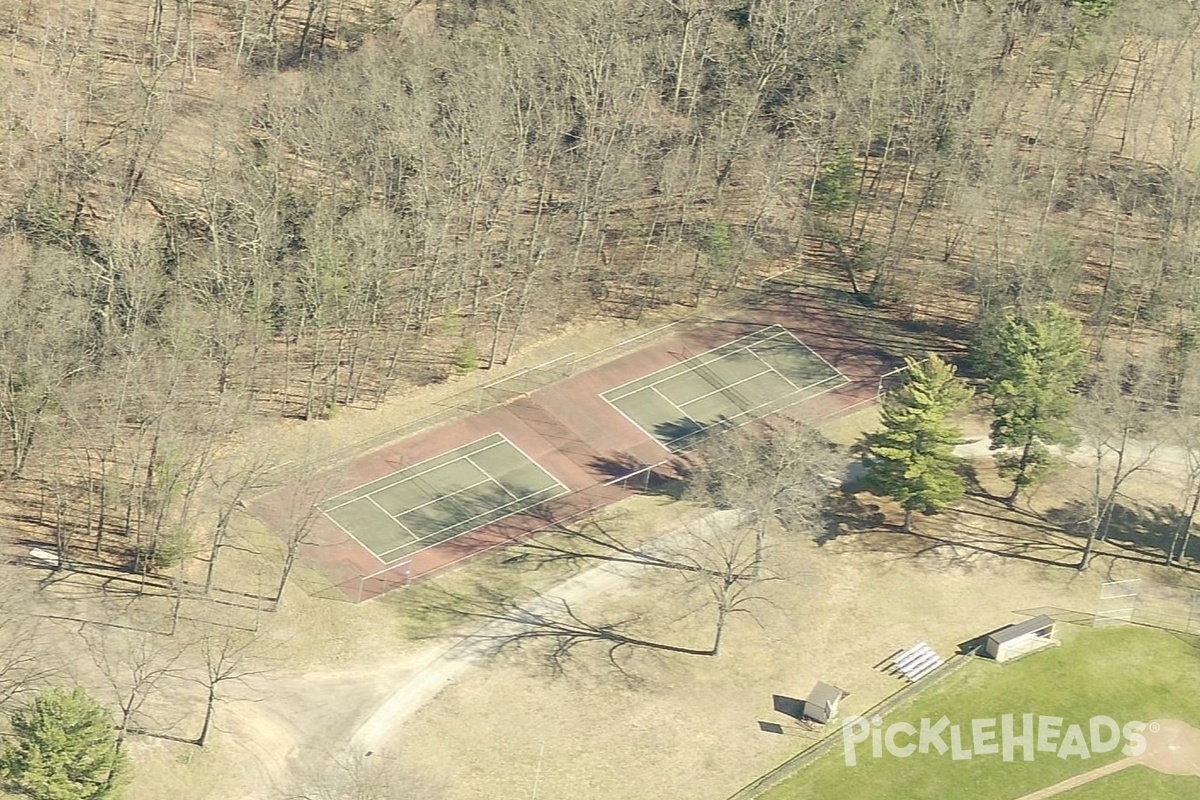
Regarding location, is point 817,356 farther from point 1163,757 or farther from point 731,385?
point 1163,757

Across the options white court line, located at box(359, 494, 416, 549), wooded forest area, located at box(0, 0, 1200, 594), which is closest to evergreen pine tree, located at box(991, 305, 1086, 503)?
wooded forest area, located at box(0, 0, 1200, 594)

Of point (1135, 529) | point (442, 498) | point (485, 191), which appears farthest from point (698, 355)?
point (1135, 529)

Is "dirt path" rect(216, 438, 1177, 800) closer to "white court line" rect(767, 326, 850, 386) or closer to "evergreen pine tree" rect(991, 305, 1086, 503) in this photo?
"evergreen pine tree" rect(991, 305, 1086, 503)

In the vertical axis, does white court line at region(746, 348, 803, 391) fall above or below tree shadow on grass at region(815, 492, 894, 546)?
above

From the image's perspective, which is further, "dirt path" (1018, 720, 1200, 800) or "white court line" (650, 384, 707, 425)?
"white court line" (650, 384, 707, 425)

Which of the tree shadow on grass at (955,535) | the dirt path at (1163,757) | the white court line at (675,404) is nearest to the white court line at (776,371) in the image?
the white court line at (675,404)

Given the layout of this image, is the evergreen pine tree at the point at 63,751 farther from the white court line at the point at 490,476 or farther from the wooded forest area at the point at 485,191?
the white court line at the point at 490,476

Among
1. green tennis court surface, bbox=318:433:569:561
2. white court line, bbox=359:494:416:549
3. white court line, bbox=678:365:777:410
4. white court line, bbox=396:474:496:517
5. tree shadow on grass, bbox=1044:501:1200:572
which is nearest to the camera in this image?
green tennis court surface, bbox=318:433:569:561

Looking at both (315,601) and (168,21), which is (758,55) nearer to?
(168,21)
